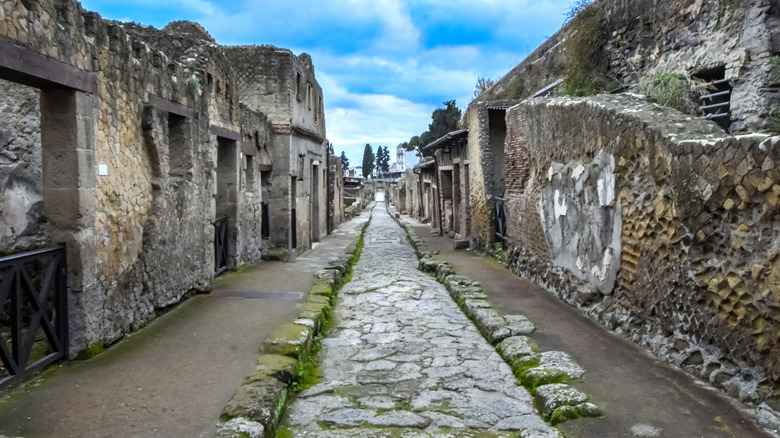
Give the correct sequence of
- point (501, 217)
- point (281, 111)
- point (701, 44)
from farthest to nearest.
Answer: point (281, 111), point (501, 217), point (701, 44)

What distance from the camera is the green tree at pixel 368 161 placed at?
97.3 meters

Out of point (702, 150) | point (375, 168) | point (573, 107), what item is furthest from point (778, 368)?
point (375, 168)

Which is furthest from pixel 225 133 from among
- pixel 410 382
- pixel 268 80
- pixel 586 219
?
pixel 410 382

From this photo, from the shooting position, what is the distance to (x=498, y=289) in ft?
29.6

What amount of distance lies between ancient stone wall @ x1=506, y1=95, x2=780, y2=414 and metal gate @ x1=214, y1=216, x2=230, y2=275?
5.30 m

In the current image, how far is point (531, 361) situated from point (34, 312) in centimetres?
413

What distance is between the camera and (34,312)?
14.8ft

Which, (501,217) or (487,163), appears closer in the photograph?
(501,217)

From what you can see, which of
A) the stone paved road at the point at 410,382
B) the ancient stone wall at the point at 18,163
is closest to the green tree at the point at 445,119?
the stone paved road at the point at 410,382

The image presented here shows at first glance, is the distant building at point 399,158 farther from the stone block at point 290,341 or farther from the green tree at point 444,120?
the stone block at point 290,341

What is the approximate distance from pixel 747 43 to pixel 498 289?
4.77 m

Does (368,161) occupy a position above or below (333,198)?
above

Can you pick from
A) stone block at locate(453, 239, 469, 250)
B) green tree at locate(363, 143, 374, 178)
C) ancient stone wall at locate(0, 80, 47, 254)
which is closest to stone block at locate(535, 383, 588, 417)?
ancient stone wall at locate(0, 80, 47, 254)

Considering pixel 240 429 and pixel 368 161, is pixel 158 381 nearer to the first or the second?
pixel 240 429
